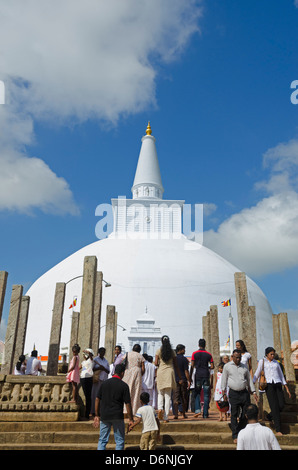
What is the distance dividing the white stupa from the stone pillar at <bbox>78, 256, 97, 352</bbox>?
19.1 meters

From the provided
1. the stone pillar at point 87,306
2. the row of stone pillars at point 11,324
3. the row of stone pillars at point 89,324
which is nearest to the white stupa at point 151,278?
the row of stone pillars at point 89,324

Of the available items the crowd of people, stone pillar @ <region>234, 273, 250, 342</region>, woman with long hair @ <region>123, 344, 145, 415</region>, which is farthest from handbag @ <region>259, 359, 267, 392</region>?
woman with long hair @ <region>123, 344, 145, 415</region>

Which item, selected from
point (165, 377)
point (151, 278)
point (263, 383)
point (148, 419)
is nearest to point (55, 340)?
point (165, 377)

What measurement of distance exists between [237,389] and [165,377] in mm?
1601

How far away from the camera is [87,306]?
384 inches

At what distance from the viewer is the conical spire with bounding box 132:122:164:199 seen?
1727 inches

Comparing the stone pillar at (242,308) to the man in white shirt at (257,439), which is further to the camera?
the stone pillar at (242,308)

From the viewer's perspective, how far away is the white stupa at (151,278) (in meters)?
32.0

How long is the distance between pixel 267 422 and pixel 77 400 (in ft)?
12.3

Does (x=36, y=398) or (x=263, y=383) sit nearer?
(x=263, y=383)

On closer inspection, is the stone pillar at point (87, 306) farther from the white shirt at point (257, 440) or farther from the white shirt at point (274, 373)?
the white shirt at point (257, 440)

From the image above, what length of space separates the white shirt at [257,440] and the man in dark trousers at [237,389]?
232 centimetres

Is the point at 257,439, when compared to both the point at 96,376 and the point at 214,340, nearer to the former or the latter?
the point at 96,376

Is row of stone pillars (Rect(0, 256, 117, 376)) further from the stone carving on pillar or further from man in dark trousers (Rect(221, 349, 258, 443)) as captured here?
man in dark trousers (Rect(221, 349, 258, 443))
